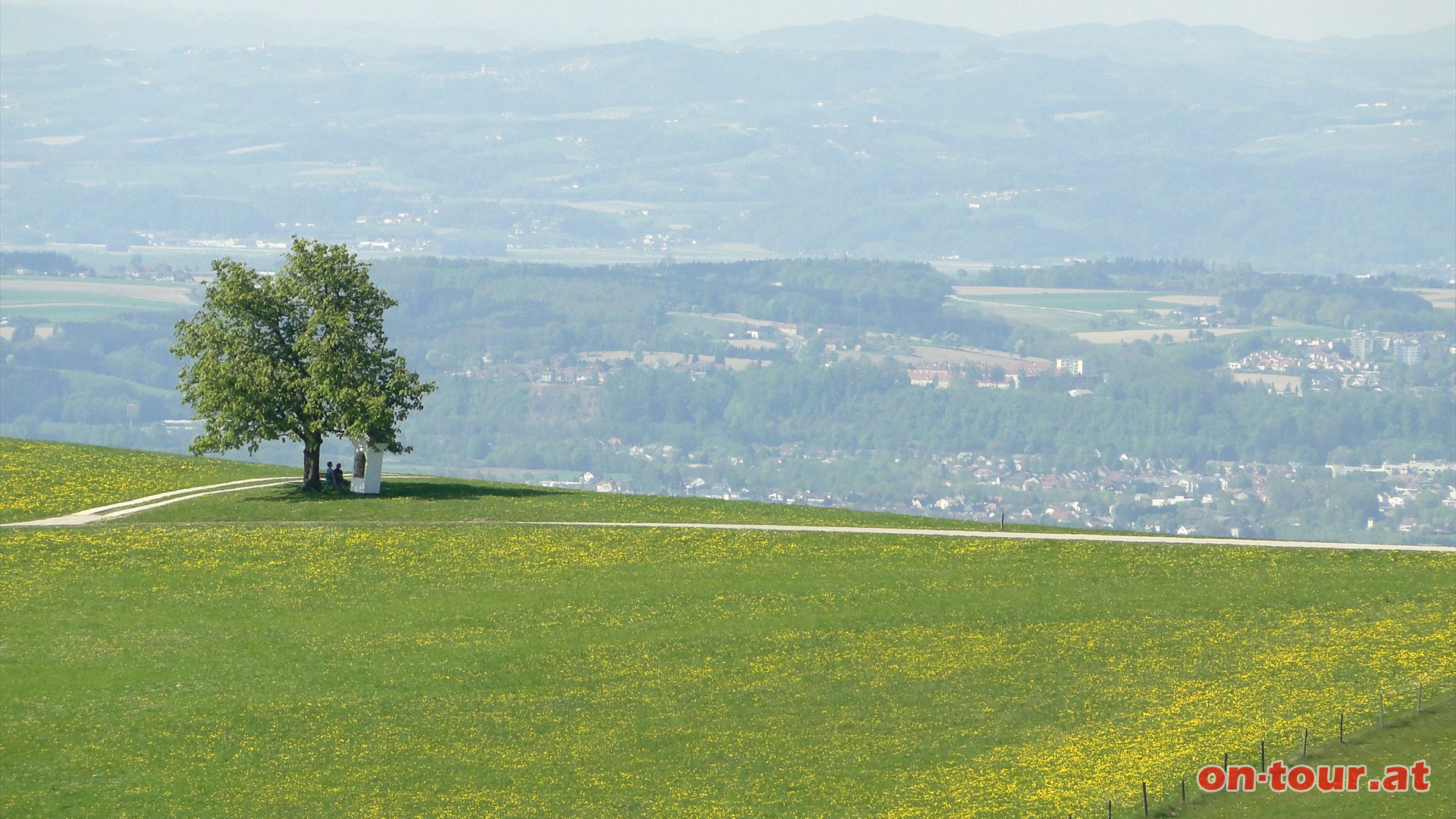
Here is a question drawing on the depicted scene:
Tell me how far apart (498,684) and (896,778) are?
49.9 ft

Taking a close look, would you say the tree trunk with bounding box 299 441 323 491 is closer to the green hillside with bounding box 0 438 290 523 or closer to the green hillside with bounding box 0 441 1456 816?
the green hillside with bounding box 0 441 1456 816

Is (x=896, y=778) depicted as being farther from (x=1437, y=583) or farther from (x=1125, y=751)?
(x=1437, y=583)

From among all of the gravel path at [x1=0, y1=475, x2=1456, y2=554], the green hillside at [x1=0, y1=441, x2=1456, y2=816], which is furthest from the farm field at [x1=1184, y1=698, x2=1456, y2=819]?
the gravel path at [x1=0, y1=475, x2=1456, y2=554]

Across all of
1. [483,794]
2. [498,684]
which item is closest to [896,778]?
[483,794]

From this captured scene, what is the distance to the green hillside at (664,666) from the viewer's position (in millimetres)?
47469

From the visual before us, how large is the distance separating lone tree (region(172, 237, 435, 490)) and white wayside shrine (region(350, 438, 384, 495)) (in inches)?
73.0

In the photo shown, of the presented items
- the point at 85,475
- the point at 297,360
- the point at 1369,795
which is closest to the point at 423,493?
the point at 297,360

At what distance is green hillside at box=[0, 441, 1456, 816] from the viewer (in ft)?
156

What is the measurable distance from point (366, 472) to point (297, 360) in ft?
23.0

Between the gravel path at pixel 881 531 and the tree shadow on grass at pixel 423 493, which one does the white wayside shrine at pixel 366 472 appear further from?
the gravel path at pixel 881 531

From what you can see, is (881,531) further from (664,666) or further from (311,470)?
(311,470)

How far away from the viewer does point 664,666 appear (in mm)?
58031

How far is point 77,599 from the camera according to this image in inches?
2527

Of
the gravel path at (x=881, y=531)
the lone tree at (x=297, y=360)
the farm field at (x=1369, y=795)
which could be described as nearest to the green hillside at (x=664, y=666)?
the farm field at (x=1369, y=795)
